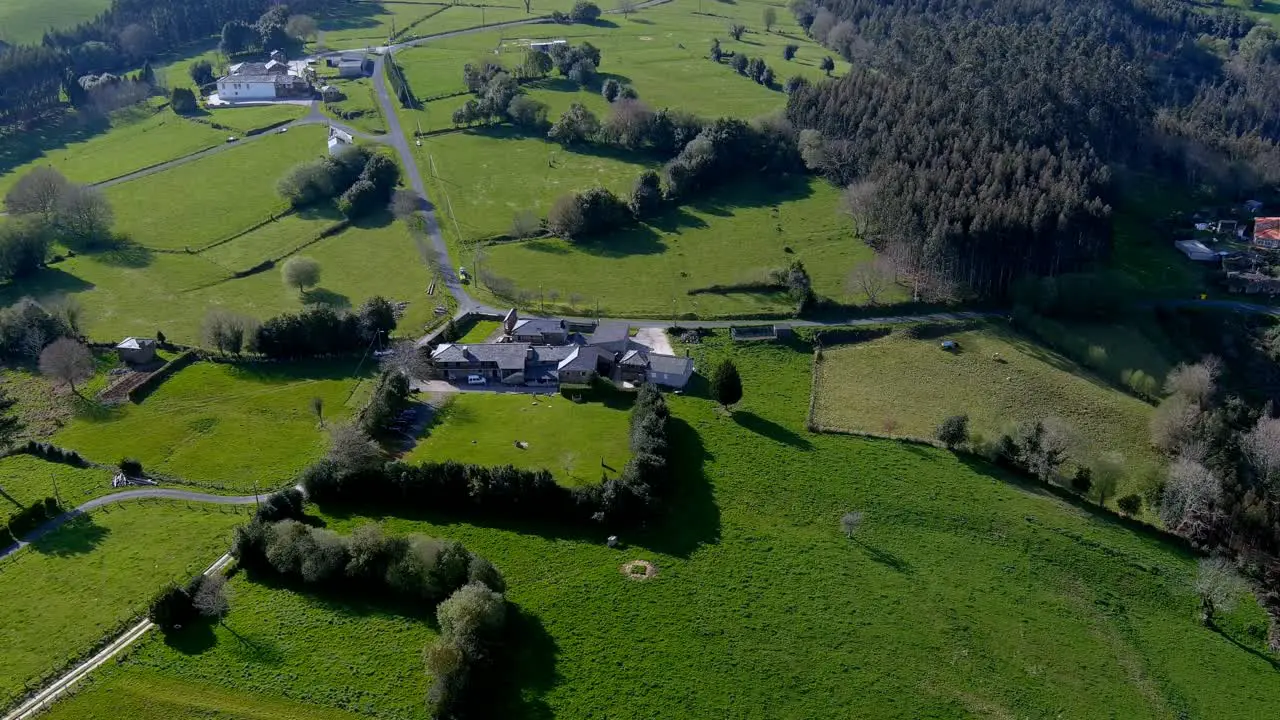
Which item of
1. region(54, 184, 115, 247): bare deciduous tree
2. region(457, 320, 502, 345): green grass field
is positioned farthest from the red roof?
region(54, 184, 115, 247): bare deciduous tree

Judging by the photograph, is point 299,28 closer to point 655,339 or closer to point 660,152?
point 660,152

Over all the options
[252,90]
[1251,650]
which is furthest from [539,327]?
[252,90]

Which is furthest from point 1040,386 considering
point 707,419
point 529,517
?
point 529,517

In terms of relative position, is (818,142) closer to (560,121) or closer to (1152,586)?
(560,121)

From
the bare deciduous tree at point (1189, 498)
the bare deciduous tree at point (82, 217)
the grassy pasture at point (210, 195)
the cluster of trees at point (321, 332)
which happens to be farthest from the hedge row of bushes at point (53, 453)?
the bare deciduous tree at point (1189, 498)

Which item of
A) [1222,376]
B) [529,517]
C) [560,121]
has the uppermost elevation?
[560,121]

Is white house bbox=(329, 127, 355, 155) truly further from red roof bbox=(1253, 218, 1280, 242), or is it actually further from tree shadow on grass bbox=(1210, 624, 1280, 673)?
red roof bbox=(1253, 218, 1280, 242)
